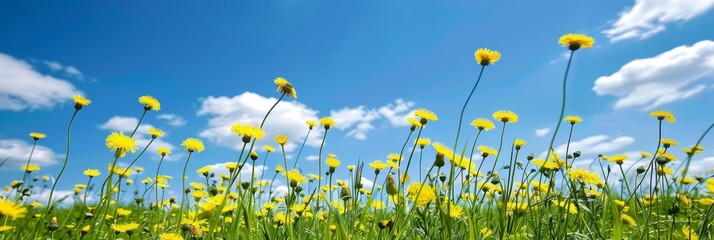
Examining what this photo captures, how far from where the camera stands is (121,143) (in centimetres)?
209

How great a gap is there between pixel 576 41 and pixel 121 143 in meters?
1.96

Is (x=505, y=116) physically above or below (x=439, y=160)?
above

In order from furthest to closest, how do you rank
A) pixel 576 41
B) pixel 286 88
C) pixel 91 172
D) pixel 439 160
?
pixel 91 172
pixel 286 88
pixel 439 160
pixel 576 41

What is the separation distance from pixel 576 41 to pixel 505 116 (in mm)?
777

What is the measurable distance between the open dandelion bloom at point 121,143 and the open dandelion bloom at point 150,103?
41 centimetres

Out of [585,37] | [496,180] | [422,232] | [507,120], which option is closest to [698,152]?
[496,180]

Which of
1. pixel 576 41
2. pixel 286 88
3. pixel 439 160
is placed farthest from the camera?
pixel 286 88

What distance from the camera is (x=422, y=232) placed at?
2.09 m

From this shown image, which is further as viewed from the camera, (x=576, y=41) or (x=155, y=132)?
(x=155, y=132)

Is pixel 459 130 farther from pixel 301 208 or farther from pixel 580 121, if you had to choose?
pixel 580 121

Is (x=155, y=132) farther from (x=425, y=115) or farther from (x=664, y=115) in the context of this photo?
(x=664, y=115)

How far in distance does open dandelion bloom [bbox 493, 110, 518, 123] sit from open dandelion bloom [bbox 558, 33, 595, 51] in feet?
2.34

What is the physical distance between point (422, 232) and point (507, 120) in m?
0.96

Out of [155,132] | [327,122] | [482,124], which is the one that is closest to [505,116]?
[482,124]
